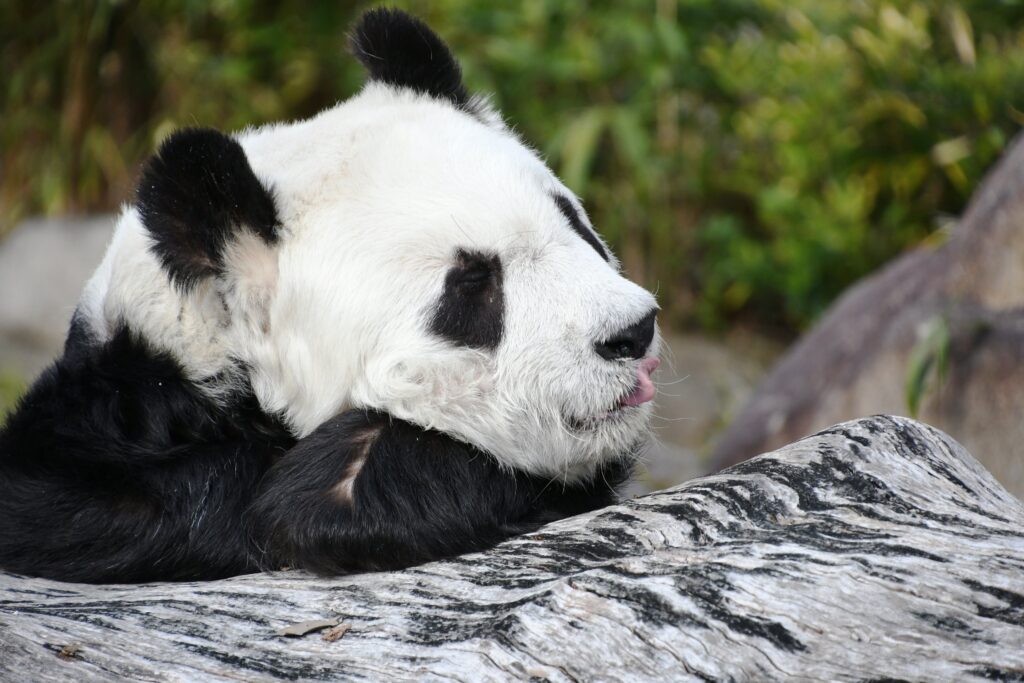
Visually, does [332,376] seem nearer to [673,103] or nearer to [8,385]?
[8,385]

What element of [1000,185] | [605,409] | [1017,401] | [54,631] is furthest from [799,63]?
[54,631]

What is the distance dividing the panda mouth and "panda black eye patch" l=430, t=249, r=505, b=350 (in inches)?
10.6

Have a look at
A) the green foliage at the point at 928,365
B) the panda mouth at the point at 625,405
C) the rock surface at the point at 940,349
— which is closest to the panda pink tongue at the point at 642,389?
the panda mouth at the point at 625,405

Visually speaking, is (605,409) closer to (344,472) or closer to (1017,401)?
(344,472)

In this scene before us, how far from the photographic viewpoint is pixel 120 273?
2963 millimetres

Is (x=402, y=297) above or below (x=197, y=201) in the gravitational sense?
below

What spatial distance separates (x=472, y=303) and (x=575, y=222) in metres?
0.46

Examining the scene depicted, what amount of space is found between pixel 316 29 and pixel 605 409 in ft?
21.4

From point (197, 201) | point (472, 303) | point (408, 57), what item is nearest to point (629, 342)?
point (472, 303)

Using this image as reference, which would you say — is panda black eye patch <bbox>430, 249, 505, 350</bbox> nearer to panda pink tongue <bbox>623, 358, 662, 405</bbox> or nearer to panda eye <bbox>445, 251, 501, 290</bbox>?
panda eye <bbox>445, 251, 501, 290</bbox>

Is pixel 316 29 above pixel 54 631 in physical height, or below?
above

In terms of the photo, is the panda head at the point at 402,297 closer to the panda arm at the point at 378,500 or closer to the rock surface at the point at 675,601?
the panda arm at the point at 378,500

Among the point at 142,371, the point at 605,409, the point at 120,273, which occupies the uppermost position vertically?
the point at 120,273

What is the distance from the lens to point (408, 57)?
3293mm
